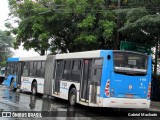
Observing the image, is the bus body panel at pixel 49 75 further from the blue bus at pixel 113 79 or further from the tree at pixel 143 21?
the tree at pixel 143 21

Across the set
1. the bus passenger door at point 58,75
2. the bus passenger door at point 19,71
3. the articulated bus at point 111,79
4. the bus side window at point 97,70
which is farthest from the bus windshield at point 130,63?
the bus passenger door at point 19,71

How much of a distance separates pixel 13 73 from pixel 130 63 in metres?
15.2

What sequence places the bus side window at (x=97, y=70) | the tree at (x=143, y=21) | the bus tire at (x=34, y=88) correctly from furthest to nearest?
the bus tire at (x=34, y=88) < the tree at (x=143, y=21) < the bus side window at (x=97, y=70)

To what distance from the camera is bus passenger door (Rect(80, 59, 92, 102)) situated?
16219 mm

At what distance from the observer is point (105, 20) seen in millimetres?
24797

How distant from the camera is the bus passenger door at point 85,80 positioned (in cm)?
1622

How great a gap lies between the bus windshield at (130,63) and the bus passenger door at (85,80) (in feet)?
5.51

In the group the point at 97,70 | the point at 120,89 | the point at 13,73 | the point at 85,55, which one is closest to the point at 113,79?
the point at 120,89

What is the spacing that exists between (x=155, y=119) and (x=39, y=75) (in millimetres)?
10322

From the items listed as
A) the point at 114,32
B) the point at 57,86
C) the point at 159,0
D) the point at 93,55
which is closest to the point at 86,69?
the point at 93,55

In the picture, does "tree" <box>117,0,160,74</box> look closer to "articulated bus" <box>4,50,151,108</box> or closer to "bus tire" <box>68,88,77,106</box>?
"articulated bus" <box>4,50,151,108</box>

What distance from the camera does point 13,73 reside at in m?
28.6

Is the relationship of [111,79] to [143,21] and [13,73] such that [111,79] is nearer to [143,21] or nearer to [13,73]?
[143,21]

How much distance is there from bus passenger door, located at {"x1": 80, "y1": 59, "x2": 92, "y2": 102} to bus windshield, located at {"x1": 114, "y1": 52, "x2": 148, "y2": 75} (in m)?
1.68
